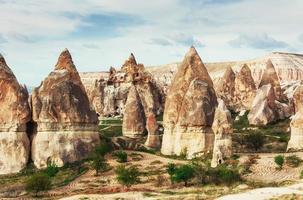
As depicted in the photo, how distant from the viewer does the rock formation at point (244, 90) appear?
2916 inches

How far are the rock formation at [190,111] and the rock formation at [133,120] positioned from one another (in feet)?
45.3

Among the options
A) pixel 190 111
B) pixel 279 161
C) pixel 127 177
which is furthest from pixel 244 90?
pixel 127 177

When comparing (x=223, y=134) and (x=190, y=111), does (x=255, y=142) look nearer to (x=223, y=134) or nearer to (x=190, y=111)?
(x=190, y=111)

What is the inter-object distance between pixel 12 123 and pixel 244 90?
39.5m

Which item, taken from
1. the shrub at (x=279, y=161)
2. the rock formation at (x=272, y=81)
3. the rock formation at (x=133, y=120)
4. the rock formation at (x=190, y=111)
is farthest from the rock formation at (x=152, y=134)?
the rock formation at (x=272, y=81)

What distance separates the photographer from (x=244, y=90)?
74938mm

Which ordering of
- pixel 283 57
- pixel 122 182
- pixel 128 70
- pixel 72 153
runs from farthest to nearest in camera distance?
1. pixel 283 57
2. pixel 128 70
3. pixel 72 153
4. pixel 122 182

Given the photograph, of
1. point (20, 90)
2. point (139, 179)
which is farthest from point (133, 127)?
point (139, 179)

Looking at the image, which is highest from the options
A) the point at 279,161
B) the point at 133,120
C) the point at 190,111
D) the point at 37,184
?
the point at 190,111

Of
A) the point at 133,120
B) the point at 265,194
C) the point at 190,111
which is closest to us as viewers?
the point at 265,194

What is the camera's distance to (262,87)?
2504 inches

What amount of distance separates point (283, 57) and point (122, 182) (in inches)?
5387

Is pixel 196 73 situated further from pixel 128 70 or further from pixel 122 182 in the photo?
pixel 128 70

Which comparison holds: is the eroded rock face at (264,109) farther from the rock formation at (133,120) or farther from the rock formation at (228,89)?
the rock formation at (228,89)
